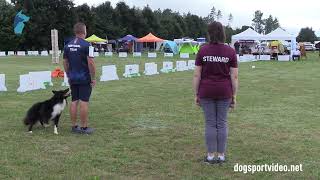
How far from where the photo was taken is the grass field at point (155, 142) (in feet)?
20.1

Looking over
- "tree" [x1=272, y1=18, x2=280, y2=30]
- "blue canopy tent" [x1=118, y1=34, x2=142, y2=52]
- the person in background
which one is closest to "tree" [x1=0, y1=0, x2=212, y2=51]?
"blue canopy tent" [x1=118, y1=34, x2=142, y2=52]

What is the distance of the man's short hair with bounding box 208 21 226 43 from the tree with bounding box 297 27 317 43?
117m

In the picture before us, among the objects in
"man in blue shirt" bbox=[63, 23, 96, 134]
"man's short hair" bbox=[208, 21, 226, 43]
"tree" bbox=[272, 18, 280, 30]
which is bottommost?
"man in blue shirt" bbox=[63, 23, 96, 134]

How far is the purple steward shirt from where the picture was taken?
6188mm

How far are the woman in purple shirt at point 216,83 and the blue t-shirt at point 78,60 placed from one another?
247cm

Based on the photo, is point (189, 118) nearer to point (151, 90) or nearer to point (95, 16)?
point (151, 90)

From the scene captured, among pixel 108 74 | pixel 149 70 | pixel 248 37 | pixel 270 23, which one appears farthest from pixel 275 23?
pixel 108 74

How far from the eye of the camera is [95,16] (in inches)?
3061

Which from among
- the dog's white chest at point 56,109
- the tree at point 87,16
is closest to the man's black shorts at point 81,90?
the dog's white chest at point 56,109

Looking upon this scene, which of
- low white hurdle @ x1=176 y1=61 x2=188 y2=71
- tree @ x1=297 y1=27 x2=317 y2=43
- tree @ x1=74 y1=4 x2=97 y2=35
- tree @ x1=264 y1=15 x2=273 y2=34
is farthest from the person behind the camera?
tree @ x1=264 y1=15 x2=273 y2=34

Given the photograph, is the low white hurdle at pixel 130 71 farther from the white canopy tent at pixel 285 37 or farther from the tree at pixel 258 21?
the tree at pixel 258 21

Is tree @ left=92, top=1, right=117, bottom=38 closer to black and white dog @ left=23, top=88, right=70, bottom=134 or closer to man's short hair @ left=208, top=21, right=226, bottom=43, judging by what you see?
black and white dog @ left=23, top=88, right=70, bottom=134

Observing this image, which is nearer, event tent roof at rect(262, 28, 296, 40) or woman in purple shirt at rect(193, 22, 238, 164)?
woman in purple shirt at rect(193, 22, 238, 164)

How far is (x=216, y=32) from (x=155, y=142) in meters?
2.41
